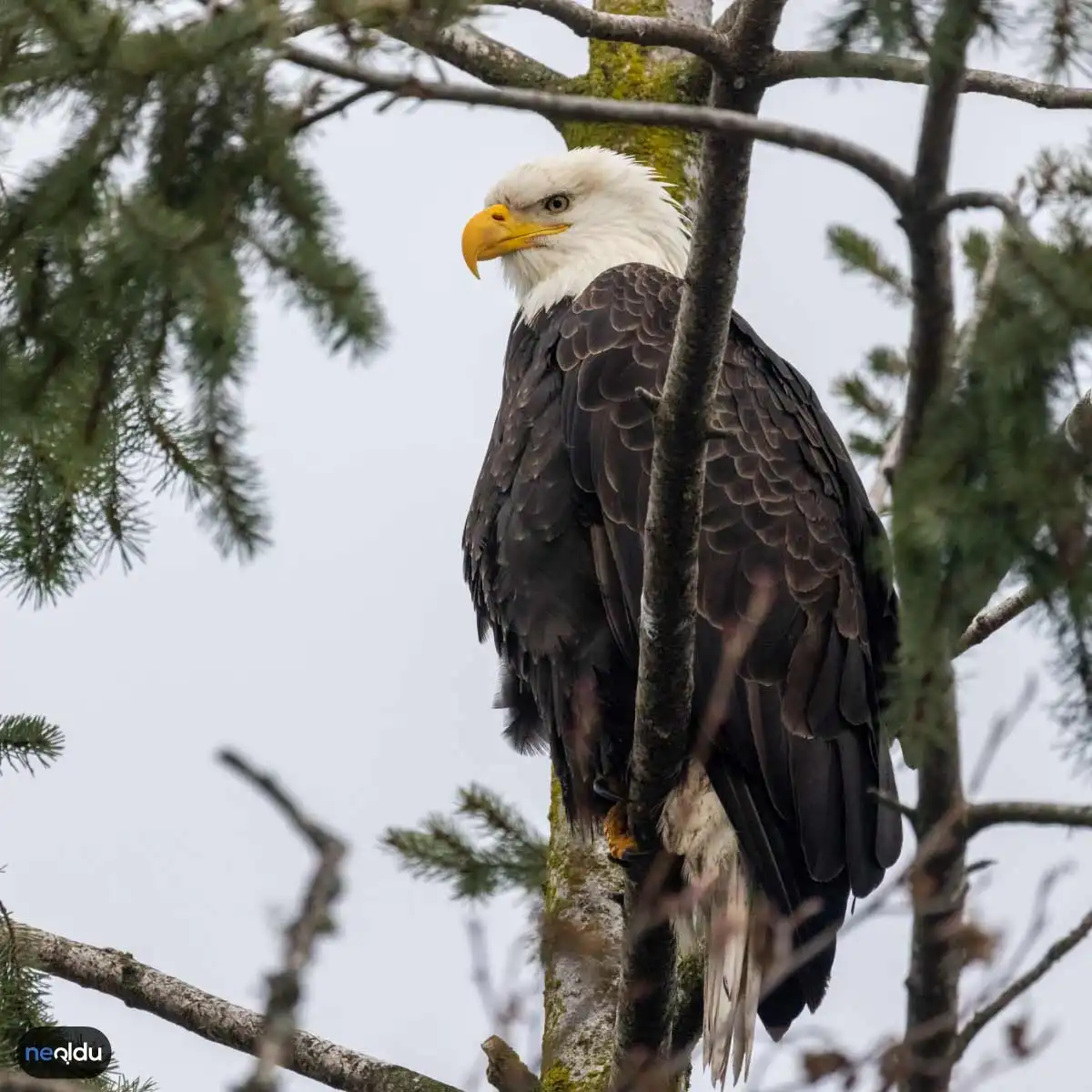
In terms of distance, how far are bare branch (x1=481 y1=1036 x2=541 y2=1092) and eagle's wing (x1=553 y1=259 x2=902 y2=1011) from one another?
2.59 feet

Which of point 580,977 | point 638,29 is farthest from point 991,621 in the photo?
→ point 638,29

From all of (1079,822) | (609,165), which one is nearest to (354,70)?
(1079,822)

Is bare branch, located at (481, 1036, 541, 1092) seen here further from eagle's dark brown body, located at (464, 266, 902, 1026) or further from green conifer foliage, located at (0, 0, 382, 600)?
green conifer foliage, located at (0, 0, 382, 600)

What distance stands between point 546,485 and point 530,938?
1377mm

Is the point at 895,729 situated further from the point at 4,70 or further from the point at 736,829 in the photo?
the point at 736,829

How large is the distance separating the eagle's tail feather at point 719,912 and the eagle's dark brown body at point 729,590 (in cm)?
8

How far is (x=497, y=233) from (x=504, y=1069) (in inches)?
101

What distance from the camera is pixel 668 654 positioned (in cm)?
333

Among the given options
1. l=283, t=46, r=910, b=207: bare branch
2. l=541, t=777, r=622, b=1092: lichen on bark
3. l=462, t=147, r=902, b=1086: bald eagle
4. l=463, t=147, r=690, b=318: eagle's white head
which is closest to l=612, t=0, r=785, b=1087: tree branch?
l=283, t=46, r=910, b=207: bare branch

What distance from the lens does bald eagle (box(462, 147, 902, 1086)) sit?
162 inches

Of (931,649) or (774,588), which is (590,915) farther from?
(931,649)

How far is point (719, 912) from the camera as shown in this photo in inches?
165

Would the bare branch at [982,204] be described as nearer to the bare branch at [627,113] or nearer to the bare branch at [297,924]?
the bare branch at [627,113]

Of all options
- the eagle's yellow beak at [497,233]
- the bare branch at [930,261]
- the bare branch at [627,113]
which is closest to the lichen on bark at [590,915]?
the eagle's yellow beak at [497,233]
